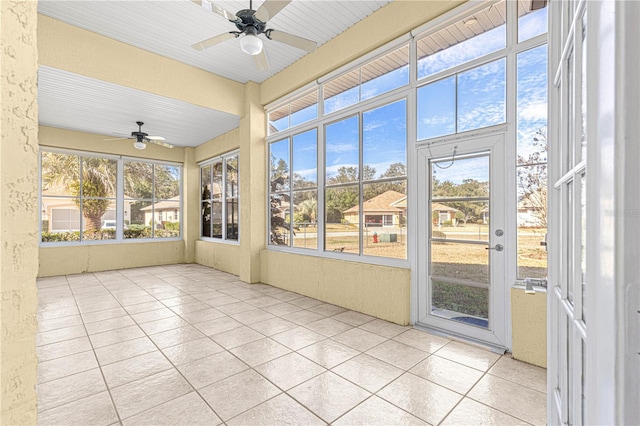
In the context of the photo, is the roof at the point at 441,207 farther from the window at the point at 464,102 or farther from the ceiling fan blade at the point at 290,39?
the ceiling fan blade at the point at 290,39

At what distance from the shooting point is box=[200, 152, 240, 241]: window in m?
7.44

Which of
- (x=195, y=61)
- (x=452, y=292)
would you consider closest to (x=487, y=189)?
(x=452, y=292)

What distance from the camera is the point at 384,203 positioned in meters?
3.97

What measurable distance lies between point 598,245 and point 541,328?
8.56 feet

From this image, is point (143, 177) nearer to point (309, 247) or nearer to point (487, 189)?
point (309, 247)

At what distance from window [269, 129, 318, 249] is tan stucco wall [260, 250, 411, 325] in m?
0.37

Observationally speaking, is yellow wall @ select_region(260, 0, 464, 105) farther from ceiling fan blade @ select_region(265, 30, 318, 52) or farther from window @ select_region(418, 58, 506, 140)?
ceiling fan blade @ select_region(265, 30, 318, 52)

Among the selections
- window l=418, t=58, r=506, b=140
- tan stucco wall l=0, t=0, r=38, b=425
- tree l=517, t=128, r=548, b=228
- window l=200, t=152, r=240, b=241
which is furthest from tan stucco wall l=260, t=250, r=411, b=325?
tan stucco wall l=0, t=0, r=38, b=425

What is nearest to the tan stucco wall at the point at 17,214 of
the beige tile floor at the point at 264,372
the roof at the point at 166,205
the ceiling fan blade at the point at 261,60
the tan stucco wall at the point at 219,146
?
the beige tile floor at the point at 264,372

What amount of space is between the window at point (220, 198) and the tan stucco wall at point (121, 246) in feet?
1.15

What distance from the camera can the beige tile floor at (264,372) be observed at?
6.74 feet

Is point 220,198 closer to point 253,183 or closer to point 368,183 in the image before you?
point 253,183
